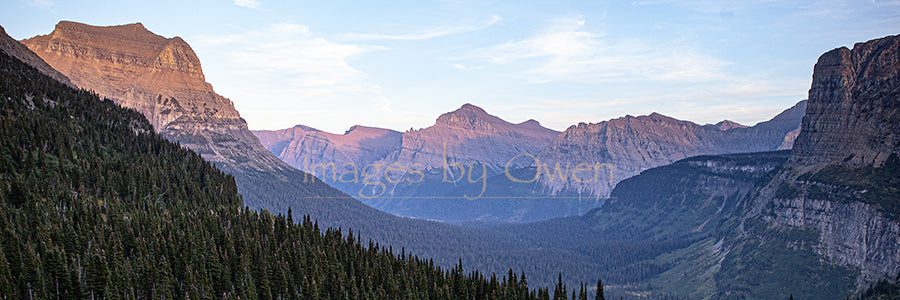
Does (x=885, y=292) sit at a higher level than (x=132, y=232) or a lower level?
lower

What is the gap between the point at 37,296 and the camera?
261ft

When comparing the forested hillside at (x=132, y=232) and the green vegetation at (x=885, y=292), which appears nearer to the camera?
the forested hillside at (x=132, y=232)

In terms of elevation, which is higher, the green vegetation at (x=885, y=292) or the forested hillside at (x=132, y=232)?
the forested hillside at (x=132, y=232)

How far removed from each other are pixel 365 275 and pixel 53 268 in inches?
2144

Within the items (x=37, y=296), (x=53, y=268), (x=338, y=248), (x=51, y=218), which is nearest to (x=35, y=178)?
(x=51, y=218)

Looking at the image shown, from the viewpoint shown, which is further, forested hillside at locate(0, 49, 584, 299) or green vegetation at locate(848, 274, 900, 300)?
green vegetation at locate(848, 274, 900, 300)

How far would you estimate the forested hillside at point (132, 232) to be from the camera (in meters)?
91.6

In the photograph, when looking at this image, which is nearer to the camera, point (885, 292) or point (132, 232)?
point (132, 232)

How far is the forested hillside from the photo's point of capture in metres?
91.6

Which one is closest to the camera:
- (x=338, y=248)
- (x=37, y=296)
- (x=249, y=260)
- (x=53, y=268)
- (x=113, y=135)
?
(x=37, y=296)

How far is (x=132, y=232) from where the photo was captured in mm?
108000

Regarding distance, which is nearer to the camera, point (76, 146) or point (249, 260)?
point (249, 260)

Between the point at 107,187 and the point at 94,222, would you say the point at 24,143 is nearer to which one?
the point at 107,187

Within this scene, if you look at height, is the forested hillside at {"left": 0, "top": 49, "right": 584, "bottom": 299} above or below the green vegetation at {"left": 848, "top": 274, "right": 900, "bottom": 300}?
above
